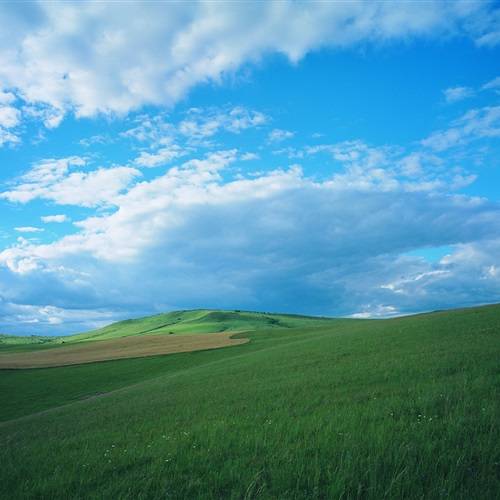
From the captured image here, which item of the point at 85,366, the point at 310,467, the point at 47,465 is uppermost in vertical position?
the point at 310,467

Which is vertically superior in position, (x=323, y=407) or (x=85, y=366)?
(x=323, y=407)

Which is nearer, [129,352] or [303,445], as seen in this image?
[303,445]

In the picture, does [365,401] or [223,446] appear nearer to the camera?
[223,446]

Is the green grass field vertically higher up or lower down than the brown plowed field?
higher up

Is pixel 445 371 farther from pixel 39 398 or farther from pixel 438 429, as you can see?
pixel 39 398

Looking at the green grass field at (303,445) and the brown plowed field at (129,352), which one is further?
the brown plowed field at (129,352)

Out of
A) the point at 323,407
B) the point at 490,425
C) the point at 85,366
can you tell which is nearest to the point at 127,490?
the point at 323,407

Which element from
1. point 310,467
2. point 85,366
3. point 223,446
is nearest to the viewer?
point 310,467

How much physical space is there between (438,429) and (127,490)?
6.52m

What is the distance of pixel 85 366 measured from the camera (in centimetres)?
6844

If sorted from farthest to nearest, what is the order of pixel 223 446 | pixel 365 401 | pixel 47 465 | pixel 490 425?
pixel 365 401 < pixel 47 465 < pixel 223 446 < pixel 490 425

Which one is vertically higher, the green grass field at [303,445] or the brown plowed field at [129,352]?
the green grass field at [303,445]

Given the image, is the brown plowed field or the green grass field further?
the brown plowed field

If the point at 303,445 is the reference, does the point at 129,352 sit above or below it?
below
